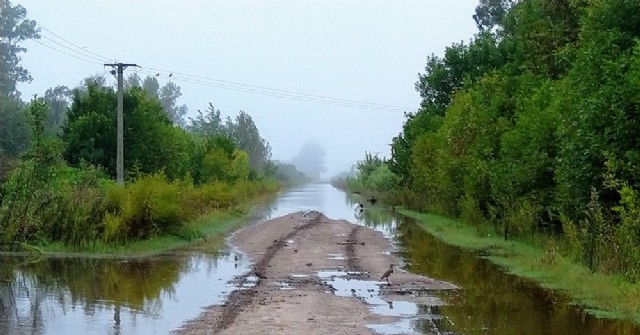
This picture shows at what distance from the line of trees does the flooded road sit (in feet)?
7.58

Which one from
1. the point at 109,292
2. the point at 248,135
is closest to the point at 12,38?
the point at 248,135

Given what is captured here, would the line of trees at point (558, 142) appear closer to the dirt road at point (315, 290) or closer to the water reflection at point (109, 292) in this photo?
the dirt road at point (315, 290)

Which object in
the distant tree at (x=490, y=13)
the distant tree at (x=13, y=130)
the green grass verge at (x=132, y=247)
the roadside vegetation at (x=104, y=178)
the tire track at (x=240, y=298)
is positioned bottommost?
the tire track at (x=240, y=298)

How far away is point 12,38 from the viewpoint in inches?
3509

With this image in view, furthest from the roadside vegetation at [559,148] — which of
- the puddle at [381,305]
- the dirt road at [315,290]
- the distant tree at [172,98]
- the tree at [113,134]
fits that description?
the distant tree at [172,98]

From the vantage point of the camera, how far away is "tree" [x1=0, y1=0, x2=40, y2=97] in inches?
3378

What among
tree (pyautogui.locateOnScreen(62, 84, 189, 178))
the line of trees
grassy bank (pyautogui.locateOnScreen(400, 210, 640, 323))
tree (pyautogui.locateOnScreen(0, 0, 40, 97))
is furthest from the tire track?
tree (pyautogui.locateOnScreen(0, 0, 40, 97))

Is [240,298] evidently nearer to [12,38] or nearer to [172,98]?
[12,38]

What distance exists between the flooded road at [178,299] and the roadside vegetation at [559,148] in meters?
1.27

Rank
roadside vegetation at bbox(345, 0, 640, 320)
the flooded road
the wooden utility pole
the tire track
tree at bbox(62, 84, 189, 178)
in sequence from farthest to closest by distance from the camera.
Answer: tree at bbox(62, 84, 189, 178) → the wooden utility pole → roadside vegetation at bbox(345, 0, 640, 320) → the tire track → the flooded road

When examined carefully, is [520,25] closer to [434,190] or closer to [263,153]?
[434,190]

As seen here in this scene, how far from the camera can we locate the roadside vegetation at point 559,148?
58.3 ft

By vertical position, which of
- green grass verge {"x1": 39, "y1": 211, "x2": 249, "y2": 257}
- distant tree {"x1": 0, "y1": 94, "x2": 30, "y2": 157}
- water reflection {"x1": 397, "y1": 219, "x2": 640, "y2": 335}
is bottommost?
water reflection {"x1": 397, "y1": 219, "x2": 640, "y2": 335}

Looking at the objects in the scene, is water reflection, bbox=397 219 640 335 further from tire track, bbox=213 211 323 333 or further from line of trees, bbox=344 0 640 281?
tire track, bbox=213 211 323 333
